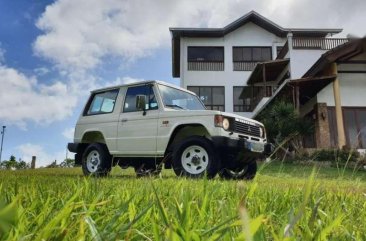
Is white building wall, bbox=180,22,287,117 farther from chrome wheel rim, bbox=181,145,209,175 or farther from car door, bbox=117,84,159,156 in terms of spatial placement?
chrome wheel rim, bbox=181,145,209,175

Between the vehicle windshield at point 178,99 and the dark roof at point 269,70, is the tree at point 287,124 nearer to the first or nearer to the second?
the dark roof at point 269,70

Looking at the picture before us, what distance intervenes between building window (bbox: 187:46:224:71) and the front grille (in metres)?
21.1

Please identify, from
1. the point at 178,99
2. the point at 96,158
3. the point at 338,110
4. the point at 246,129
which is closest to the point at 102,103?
the point at 96,158

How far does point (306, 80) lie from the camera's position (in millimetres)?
17766

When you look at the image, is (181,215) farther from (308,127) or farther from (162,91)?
(308,127)

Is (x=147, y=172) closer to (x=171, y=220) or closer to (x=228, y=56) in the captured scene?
(x=171, y=220)

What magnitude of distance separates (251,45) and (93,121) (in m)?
22.9

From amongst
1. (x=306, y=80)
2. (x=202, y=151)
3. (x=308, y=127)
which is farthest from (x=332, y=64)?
(x=202, y=151)

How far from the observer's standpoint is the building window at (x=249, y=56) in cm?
2927

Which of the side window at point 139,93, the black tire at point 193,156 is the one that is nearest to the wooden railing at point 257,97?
the side window at point 139,93

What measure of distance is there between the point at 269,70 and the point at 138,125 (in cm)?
1947

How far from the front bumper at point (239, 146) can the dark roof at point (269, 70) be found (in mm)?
17233

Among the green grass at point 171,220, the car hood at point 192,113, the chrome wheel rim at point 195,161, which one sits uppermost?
the car hood at point 192,113

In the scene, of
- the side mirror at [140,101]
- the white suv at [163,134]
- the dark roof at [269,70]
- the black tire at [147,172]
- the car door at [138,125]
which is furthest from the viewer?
the dark roof at [269,70]
